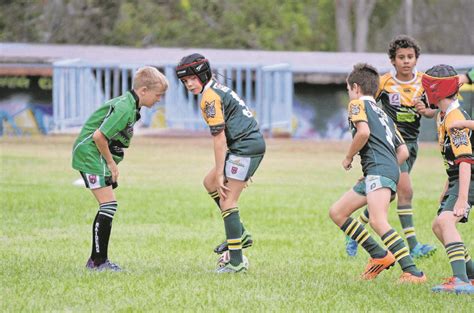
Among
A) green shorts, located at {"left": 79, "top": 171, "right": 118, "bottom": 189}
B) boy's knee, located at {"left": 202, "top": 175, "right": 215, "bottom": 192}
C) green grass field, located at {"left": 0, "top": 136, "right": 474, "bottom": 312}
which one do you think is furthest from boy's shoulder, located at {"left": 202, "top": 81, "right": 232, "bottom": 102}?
green grass field, located at {"left": 0, "top": 136, "right": 474, "bottom": 312}

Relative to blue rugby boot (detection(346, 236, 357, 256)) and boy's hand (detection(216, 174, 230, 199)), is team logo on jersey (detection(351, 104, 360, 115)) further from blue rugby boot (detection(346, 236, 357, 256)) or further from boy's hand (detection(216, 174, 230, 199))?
blue rugby boot (detection(346, 236, 357, 256))

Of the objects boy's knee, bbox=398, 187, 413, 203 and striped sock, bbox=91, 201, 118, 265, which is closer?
striped sock, bbox=91, 201, 118, 265

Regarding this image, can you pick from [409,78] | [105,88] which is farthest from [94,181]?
[105,88]

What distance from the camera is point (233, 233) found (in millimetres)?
8172

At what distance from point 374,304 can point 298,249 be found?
123 inches

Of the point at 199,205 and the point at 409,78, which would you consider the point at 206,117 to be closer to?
the point at 409,78

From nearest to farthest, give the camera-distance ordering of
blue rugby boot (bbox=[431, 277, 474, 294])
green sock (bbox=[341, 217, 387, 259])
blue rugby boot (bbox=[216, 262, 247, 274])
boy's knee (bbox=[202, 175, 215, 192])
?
1. blue rugby boot (bbox=[431, 277, 474, 294])
2. green sock (bbox=[341, 217, 387, 259])
3. blue rugby boot (bbox=[216, 262, 247, 274])
4. boy's knee (bbox=[202, 175, 215, 192])

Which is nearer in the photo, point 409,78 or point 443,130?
point 443,130

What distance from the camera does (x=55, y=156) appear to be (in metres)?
23.8

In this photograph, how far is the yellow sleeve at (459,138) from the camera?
7.34 m

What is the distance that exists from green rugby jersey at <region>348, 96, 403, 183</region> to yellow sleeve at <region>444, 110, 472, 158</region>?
561mm

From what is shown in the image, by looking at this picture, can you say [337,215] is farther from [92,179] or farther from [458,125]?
[92,179]

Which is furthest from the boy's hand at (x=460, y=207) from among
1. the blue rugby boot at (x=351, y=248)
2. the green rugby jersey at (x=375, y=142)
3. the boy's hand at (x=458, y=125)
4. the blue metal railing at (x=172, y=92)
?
the blue metal railing at (x=172, y=92)

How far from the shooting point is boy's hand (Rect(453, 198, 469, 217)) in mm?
7246
